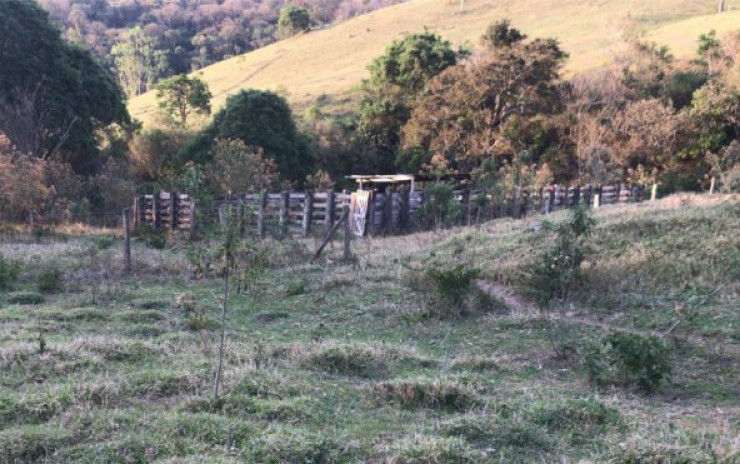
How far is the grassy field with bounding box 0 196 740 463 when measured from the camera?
4.09 metres

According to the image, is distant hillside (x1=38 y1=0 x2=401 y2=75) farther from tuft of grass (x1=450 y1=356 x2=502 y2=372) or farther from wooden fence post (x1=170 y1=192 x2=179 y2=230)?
tuft of grass (x1=450 y1=356 x2=502 y2=372)

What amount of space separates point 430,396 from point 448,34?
56085mm

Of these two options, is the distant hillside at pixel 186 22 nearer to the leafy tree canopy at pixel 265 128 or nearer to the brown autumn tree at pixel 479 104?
the leafy tree canopy at pixel 265 128

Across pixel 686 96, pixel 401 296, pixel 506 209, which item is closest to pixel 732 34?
pixel 686 96

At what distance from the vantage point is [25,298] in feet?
30.9

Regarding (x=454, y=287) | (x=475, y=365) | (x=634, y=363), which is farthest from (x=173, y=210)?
(x=634, y=363)

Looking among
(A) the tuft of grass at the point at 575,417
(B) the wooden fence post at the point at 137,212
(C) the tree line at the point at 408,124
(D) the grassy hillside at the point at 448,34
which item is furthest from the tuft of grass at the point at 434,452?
(D) the grassy hillside at the point at 448,34

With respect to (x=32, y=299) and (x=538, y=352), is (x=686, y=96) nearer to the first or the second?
(x=538, y=352)

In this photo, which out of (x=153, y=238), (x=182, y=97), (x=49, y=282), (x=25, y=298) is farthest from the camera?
(x=182, y=97)

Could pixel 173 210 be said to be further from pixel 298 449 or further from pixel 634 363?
pixel 298 449

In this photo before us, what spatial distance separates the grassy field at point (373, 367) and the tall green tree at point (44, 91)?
14534mm

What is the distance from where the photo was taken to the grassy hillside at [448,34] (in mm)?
45938

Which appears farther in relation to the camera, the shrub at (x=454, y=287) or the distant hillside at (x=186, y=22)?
the distant hillside at (x=186, y=22)

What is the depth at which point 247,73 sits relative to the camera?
57.4 metres
